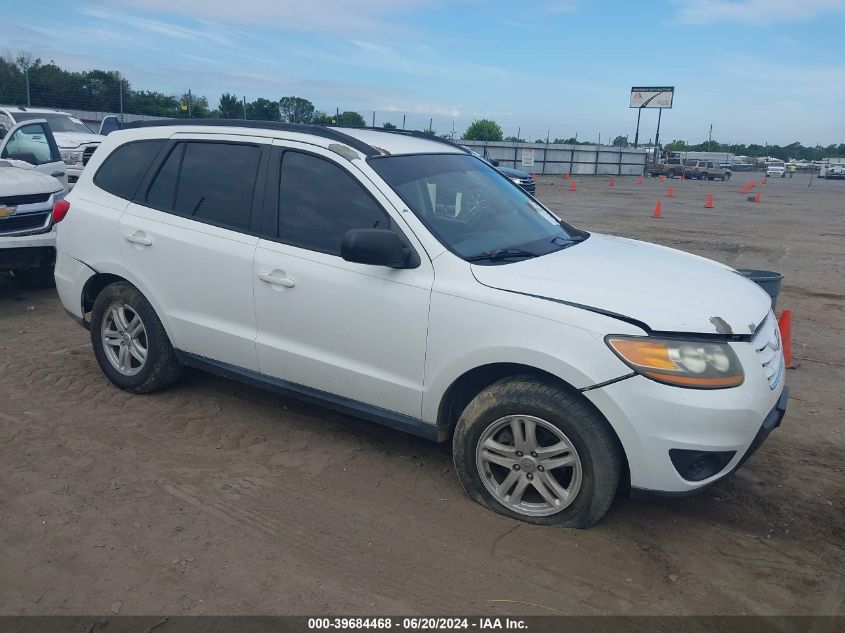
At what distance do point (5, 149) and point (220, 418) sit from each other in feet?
22.3

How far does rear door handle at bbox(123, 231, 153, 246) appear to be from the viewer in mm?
4789

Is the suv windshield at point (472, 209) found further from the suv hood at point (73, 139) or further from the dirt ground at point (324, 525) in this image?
the suv hood at point (73, 139)

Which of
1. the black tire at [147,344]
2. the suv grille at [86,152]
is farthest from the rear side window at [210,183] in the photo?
the suv grille at [86,152]

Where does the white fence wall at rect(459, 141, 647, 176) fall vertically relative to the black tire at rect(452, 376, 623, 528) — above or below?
above

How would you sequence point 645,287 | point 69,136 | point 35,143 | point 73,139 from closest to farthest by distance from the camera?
1. point 645,287
2. point 35,143
3. point 73,139
4. point 69,136

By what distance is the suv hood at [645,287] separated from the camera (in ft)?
10.9

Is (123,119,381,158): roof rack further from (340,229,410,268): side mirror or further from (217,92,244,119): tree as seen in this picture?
(217,92,244,119): tree

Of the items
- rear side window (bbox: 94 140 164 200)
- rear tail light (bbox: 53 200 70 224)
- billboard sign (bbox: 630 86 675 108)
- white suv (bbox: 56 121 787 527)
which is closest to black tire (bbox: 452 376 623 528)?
white suv (bbox: 56 121 787 527)

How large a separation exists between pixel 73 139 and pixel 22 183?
7.08 meters

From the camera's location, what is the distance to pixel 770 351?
12.0ft

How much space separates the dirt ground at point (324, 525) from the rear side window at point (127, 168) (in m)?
1.47

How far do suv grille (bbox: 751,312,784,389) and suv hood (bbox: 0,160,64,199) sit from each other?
7325 mm

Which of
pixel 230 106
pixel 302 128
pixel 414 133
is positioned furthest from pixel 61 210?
pixel 230 106

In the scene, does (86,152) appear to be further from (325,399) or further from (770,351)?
(770,351)
